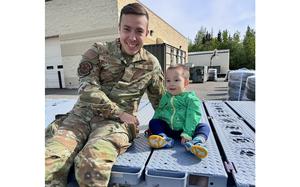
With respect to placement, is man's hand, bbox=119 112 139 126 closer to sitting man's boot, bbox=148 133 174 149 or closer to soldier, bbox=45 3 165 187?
soldier, bbox=45 3 165 187

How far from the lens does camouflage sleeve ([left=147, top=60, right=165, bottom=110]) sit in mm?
1624

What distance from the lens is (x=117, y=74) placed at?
155 centimetres

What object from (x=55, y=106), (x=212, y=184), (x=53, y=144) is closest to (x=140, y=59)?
(x=53, y=144)

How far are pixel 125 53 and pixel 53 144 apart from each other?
2.54 ft

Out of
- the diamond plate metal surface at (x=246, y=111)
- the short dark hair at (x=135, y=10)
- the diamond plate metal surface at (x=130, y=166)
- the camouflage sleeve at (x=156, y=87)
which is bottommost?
the diamond plate metal surface at (x=130, y=166)

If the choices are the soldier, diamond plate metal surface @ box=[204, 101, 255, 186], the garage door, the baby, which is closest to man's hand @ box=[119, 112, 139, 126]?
the soldier

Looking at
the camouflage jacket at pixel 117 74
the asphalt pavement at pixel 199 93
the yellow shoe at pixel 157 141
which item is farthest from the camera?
the asphalt pavement at pixel 199 93

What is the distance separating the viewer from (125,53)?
5.12ft

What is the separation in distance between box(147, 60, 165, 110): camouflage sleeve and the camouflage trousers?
15.1 inches

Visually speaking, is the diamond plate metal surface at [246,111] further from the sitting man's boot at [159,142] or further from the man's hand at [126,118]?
the man's hand at [126,118]

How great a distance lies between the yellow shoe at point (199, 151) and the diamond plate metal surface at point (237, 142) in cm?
13

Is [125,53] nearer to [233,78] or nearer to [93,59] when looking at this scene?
[93,59]

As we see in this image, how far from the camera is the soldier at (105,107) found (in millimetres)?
1028

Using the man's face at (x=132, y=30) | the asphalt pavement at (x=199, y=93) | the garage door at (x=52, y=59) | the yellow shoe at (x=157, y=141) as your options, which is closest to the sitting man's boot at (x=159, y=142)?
the yellow shoe at (x=157, y=141)
